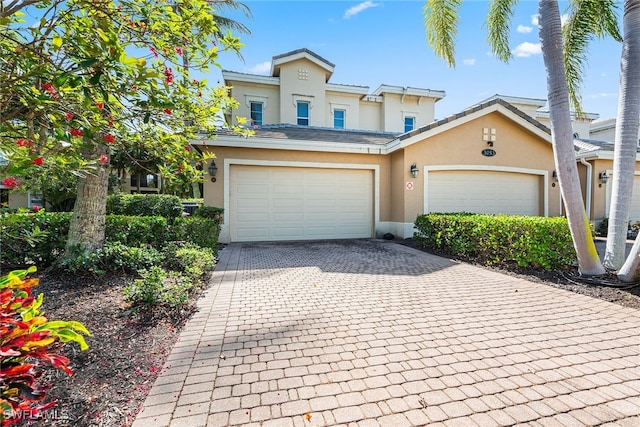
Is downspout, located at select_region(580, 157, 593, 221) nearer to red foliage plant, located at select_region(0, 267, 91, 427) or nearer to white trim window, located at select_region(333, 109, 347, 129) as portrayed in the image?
white trim window, located at select_region(333, 109, 347, 129)

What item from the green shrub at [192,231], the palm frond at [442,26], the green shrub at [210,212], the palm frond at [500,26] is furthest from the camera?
the green shrub at [210,212]

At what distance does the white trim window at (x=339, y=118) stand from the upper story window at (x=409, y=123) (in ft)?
12.1

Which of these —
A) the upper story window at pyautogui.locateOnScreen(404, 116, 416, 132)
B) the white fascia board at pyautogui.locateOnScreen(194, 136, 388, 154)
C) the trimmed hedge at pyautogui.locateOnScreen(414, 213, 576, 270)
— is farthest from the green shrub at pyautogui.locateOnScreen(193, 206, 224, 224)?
the upper story window at pyautogui.locateOnScreen(404, 116, 416, 132)

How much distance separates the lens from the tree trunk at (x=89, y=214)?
4.85m

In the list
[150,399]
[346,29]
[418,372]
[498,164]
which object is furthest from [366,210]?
[150,399]

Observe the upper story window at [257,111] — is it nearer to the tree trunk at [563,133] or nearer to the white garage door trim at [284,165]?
the white garage door trim at [284,165]

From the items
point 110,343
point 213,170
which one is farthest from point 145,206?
point 110,343

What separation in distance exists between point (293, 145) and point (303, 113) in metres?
6.58

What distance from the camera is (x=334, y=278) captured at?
214 inches

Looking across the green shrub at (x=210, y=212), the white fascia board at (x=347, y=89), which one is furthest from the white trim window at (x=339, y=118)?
the green shrub at (x=210, y=212)

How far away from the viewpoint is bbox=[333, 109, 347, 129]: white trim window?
16078 mm

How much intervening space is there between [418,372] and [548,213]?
11.5 m

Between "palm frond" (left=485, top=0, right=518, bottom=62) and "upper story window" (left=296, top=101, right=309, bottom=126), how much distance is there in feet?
31.5

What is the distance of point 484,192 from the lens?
409 inches
